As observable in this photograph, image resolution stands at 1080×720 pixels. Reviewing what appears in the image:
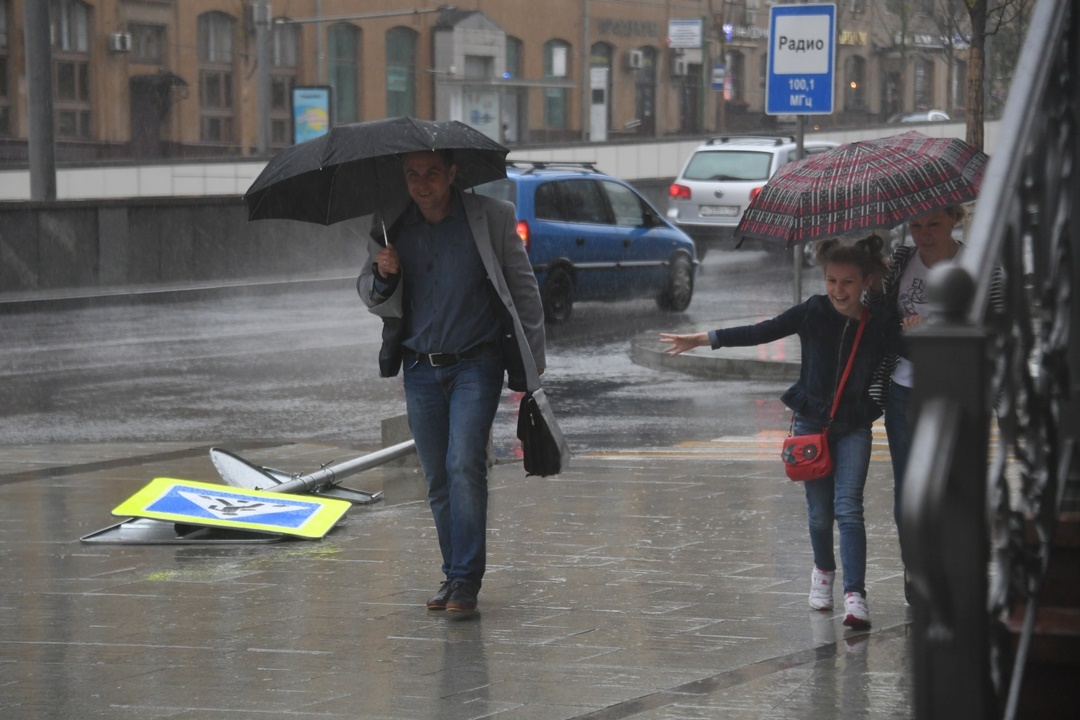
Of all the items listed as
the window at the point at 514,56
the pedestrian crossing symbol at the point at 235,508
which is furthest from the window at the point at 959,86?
the pedestrian crossing symbol at the point at 235,508

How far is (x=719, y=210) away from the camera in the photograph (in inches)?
1055

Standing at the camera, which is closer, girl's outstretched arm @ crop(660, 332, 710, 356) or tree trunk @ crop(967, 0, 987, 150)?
girl's outstretched arm @ crop(660, 332, 710, 356)

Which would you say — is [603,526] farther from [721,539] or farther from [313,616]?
[313,616]

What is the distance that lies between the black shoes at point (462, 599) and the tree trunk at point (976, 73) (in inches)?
372

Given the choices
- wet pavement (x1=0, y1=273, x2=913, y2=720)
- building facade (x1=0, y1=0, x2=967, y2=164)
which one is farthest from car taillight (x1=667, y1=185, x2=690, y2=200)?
wet pavement (x1=0, y1=273, x2=913, y2=720)

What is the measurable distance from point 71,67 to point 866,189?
36.3 metres

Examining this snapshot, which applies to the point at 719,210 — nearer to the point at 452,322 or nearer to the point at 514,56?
the point at 452,322

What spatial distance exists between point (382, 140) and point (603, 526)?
8.17 feet

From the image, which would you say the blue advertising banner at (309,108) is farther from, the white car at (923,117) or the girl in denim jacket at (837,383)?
the girl in denim jacket at (837,383)

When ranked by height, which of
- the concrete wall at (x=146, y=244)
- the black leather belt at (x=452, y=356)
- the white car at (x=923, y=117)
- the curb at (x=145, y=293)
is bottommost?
the curb at (x=145, y=293)

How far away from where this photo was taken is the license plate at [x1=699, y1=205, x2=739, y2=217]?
26.6m

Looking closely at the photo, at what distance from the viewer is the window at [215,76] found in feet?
140

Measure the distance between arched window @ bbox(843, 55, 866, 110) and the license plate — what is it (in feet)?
120

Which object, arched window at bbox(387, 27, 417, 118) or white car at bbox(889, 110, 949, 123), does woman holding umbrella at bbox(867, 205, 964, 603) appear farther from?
white car at bbox(889, 110, 949, 123)
